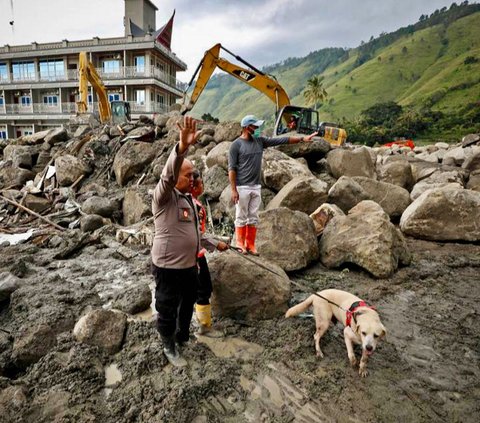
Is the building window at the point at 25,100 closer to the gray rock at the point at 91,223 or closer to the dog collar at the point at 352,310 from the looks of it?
the gray rock at the point at 91,223

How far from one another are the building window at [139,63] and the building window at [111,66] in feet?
6.02

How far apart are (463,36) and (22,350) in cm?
11788

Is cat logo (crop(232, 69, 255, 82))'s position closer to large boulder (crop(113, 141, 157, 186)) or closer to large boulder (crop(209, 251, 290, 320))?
large boulder (crop(113, 141, 157, 186))

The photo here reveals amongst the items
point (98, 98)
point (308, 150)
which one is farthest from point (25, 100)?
point (308, 150)

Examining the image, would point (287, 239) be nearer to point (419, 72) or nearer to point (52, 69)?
point (52, 69)

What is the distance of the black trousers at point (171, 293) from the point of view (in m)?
2.88

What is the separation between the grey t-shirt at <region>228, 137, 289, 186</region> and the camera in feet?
15.7

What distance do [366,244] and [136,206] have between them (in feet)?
19.7

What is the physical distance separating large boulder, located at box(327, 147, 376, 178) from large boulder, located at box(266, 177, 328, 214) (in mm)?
2592

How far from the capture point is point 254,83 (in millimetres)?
12586

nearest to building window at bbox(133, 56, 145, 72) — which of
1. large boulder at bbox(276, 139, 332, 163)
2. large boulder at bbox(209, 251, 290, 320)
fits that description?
large boulder at bbox(276, 139, 332, 163)

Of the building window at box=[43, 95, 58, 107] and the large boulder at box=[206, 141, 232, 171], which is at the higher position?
the building window at box=[43, 95, 58, 107]

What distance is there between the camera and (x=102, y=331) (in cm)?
344

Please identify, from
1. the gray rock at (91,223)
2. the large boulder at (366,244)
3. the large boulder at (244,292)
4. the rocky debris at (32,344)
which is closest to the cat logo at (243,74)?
the gray rock at (91,223)
